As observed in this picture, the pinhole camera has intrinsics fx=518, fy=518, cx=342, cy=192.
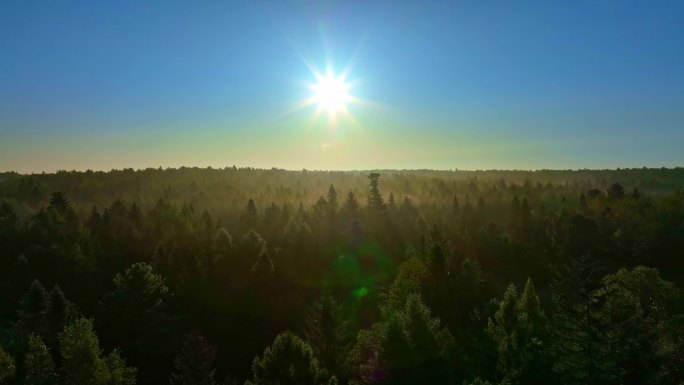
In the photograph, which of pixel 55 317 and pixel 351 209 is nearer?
pixel 55 317

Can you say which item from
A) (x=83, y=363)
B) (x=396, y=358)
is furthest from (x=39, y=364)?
(x=396, y=358)

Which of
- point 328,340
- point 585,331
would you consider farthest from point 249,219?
point 585,331

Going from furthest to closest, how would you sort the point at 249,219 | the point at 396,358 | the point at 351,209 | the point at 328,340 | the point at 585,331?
1. the point at 351,209
2. the point at 249,219
3. the point at 328,340
4. the point at 396,358
5. the point at 585,331

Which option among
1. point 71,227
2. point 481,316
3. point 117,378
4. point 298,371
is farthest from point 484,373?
point 71,227

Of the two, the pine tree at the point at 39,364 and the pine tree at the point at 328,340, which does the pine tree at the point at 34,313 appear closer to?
the pine tree at the point at 39,364

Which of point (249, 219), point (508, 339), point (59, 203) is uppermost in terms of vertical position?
point (59, 203)

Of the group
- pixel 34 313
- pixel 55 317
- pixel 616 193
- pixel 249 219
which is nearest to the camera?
pixel 34 313

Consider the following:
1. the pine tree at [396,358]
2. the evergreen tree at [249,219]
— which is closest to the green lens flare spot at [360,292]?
the evergreen tree at [249,219]

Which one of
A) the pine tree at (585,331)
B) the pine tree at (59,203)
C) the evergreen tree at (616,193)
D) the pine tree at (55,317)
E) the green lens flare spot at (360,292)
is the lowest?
the green lens flare spot at (360,292)

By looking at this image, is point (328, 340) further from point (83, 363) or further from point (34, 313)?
point (34, 313)

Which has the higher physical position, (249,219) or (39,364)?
Answer: (249,219)
